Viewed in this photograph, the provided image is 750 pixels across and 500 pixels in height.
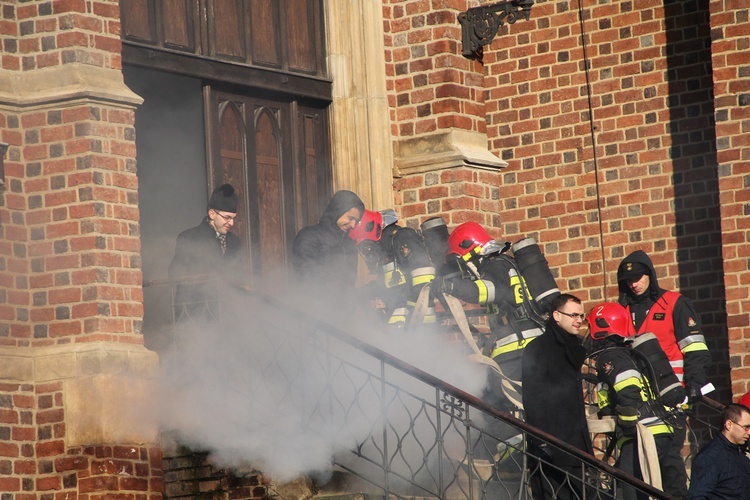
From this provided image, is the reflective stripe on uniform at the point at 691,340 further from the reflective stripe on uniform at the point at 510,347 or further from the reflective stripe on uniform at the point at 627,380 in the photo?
the reflective stripe on uniform at the point at 510,347

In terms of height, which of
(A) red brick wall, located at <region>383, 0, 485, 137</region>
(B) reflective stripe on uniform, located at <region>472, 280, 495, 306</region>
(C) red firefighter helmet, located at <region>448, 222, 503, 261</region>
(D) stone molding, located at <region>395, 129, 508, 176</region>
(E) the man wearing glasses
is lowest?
(E) the man wearing glasses

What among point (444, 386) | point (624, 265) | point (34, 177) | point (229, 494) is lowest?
point (229, 494)

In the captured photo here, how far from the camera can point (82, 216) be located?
8.82 meters

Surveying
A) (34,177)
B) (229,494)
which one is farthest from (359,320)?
(34,177)

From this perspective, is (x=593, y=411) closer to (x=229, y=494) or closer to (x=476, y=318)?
(x=476, y=318)

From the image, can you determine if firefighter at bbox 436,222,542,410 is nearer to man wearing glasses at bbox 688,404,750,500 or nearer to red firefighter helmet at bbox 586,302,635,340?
red firefighter helmet at bbox 586,302,635,340

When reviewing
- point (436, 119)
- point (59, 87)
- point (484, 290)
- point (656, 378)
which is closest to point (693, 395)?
point (656, 378)

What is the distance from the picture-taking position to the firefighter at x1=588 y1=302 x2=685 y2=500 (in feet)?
30.6

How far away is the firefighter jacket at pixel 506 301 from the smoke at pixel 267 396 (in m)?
0.91

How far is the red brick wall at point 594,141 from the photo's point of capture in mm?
12055

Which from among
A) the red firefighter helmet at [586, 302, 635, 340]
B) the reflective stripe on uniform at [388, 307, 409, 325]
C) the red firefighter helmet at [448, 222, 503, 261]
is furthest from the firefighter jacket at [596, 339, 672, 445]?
the reflective stripe on uniform at [388, 307, 409, 325]

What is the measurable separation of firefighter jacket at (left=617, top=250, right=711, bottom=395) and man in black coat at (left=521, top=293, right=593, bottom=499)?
4.40 feet

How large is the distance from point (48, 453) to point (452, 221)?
14.2ft

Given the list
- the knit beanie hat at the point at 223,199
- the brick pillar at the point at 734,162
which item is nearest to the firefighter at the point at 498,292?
the knit beanie hat at the point at 223,199
